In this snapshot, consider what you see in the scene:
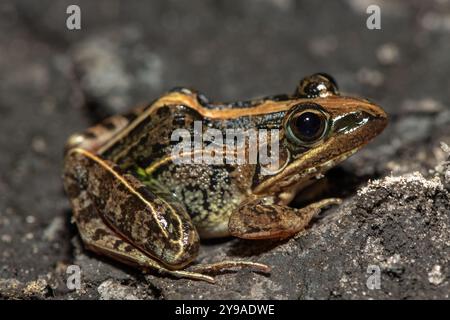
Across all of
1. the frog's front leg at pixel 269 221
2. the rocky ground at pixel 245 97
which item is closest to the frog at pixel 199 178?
the frog's front leg at pixel 269 221

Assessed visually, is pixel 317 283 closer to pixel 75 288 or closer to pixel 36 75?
pixel 75 288

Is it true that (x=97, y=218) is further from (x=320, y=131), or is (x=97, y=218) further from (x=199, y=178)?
(x=320, y=131)

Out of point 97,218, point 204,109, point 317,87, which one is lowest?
point 97,218

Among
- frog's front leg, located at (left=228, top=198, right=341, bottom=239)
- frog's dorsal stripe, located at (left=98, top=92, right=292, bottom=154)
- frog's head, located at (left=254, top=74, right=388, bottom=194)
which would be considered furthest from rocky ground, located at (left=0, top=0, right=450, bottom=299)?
frog's dorsal stripe, located at (left=98, top=92, right=292, bottom=154)

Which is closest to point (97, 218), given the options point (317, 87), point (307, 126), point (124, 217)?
point (124, 217)

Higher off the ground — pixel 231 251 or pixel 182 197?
pixel 182 197

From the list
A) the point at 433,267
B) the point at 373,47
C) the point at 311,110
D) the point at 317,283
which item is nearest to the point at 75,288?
the point at 317,283

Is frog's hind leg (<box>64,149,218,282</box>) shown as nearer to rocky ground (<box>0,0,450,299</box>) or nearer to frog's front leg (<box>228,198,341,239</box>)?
rocky ground (<box>0,0,450,299</box>)
